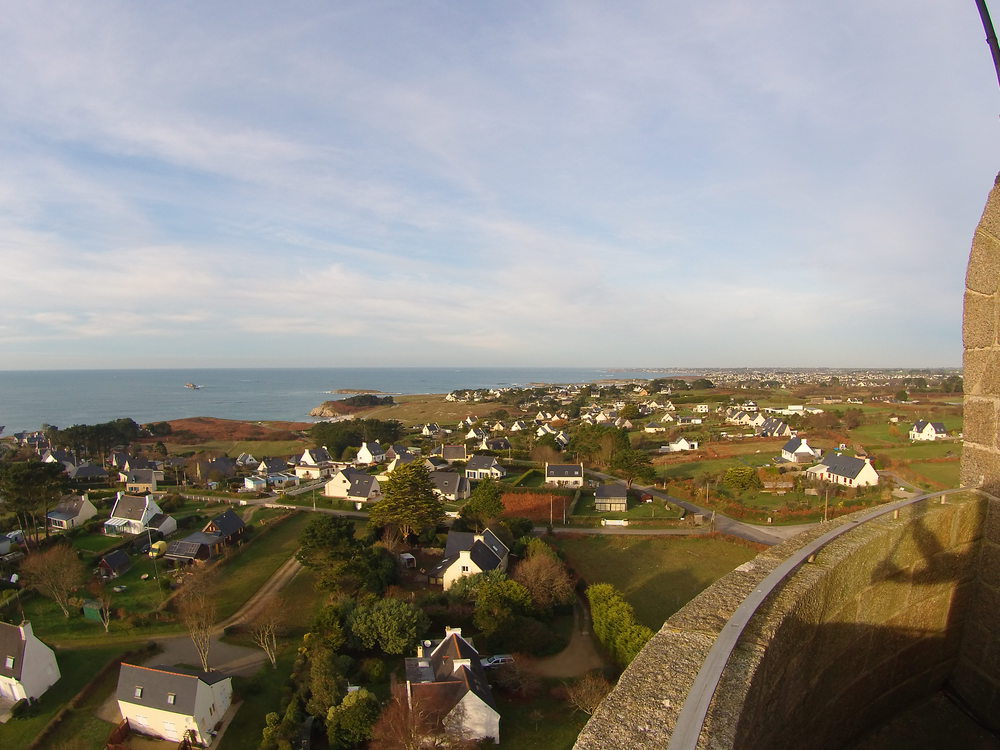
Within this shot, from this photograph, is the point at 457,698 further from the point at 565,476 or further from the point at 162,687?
the point at 565,476

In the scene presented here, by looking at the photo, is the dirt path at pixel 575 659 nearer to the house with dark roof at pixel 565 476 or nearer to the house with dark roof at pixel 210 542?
the house with dark roof at pixel 210 542

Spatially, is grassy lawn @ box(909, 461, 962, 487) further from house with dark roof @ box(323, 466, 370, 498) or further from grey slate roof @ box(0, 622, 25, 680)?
grey slate roof @ box(0, 622, 25, 680)

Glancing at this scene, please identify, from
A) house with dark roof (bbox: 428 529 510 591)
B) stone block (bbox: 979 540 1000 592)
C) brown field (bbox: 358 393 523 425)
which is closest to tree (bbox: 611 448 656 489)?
house with dark roof (bbox: 428 529 510 591)

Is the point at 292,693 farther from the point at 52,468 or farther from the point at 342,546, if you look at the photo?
the point at 52,468

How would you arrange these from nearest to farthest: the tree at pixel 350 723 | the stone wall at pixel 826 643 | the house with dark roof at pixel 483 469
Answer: the stone wall at pixel 826 643, the tree at pixel 350 723, the house with dark roof at pixel 483 469

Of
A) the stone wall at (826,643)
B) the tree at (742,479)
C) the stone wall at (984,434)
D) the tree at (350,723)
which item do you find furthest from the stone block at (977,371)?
the tree at (742,479)

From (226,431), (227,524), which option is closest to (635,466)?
(227,524)

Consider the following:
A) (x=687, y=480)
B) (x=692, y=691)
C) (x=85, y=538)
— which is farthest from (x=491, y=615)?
(x=85, y=538)
